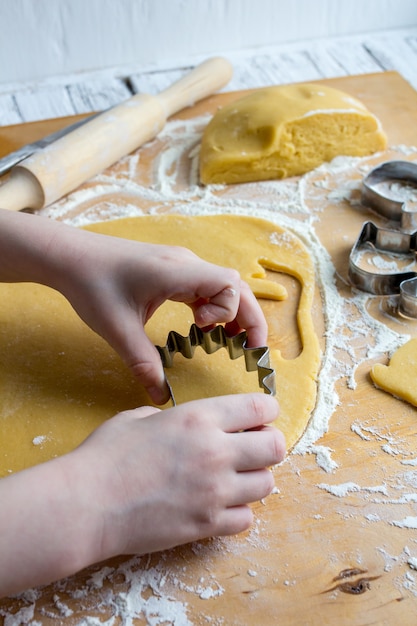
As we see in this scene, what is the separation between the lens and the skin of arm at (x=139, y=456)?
697 millimetres

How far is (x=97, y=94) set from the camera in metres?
1.82

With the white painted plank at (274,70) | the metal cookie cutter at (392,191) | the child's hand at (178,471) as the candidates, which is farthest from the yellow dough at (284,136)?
the child's hand at (178,471)

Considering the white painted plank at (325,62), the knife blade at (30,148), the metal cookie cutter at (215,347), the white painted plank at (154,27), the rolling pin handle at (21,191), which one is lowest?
the metal cookie cutter at (215,347)

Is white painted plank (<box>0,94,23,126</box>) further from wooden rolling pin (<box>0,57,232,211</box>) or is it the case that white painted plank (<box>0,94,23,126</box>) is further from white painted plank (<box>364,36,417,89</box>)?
white painted plank (<box>364,36,417,89</box>)

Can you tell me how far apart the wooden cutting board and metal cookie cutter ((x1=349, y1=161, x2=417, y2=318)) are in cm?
25

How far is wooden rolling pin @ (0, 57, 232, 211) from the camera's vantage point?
4.14 ft

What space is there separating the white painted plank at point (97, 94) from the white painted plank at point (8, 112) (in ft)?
0.47

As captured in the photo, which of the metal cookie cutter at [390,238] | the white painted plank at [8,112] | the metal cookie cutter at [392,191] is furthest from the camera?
the white painted plank at [8,112]

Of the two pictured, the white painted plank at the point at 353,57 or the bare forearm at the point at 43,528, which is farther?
the white painted plank at the point at 353,57

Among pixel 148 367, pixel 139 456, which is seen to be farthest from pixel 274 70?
pixel 139 456

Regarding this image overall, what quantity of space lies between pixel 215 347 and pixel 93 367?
17 centimetres

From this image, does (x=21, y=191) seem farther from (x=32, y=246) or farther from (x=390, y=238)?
(x=390, y=238)

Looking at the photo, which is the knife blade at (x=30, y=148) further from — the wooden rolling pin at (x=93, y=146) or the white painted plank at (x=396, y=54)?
the white painted plank at (x=396, y=54)

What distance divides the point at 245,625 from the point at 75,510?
215mm
